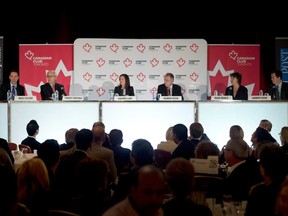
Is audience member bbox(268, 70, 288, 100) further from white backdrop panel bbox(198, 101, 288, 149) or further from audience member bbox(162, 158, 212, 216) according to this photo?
audience member bbox(162, 158, 212, 216)

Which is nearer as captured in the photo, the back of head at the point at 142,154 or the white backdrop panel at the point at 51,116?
the back of head at the point at 142,154

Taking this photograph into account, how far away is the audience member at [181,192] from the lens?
10.9 ft

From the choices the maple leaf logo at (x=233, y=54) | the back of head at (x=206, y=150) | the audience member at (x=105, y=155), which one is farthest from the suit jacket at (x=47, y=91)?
the back of head at (x=206, y=150)

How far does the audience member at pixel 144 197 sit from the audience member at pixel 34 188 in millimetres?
1143

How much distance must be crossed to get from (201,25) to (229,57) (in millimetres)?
1047

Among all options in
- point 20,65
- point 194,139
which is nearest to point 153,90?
point 20,65

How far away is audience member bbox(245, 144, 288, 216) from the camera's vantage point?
376 centimetres

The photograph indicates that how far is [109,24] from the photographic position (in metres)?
13.5

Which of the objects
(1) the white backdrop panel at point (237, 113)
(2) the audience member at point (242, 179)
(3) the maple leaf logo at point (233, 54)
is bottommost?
(2) the audience member at point (242, 179)

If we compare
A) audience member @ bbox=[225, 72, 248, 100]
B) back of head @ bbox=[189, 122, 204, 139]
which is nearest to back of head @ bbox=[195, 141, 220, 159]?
back of head @ bbox=[189, 122, 204, 139]

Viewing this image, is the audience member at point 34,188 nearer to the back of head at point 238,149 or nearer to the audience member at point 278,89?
the back of head at point 238,149

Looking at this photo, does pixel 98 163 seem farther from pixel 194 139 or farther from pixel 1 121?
pixel 1 121

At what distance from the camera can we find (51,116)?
35.1 ft

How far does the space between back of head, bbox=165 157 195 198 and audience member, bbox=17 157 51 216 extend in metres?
1.00
